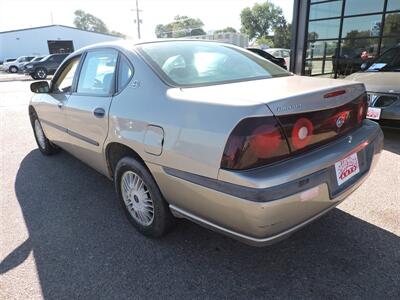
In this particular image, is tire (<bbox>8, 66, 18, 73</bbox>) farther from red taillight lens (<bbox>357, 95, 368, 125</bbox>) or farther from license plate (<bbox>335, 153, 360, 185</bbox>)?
license plate (<bbox>335, 153, 360, 185</bbox>)

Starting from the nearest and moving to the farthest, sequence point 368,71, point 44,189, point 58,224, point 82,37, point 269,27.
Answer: point 58,224 → point 44,189 → point 368,71 → point 82,37 → point 269,27

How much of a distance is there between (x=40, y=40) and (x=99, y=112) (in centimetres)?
5078

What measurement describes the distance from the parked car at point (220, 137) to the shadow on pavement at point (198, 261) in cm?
27

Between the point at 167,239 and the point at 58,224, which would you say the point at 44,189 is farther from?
the point at 167,239

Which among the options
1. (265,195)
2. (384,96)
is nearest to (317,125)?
(265,195)

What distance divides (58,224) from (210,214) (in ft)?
5.54

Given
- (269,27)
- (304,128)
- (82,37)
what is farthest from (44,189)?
(269,27)

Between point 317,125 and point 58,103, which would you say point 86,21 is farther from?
point 317,125

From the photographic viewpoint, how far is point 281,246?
8.47 feet

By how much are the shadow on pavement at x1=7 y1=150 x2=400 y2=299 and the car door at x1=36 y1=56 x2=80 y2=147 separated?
1.05 metres

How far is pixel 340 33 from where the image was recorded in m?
11.7

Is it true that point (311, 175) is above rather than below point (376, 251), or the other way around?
above

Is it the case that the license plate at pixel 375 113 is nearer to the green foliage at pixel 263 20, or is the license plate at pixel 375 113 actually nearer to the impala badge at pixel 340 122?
Result: the impala badge at pixel 340 122

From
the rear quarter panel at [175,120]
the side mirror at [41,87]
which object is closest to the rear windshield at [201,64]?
the rear quarter panel at [175,120]
